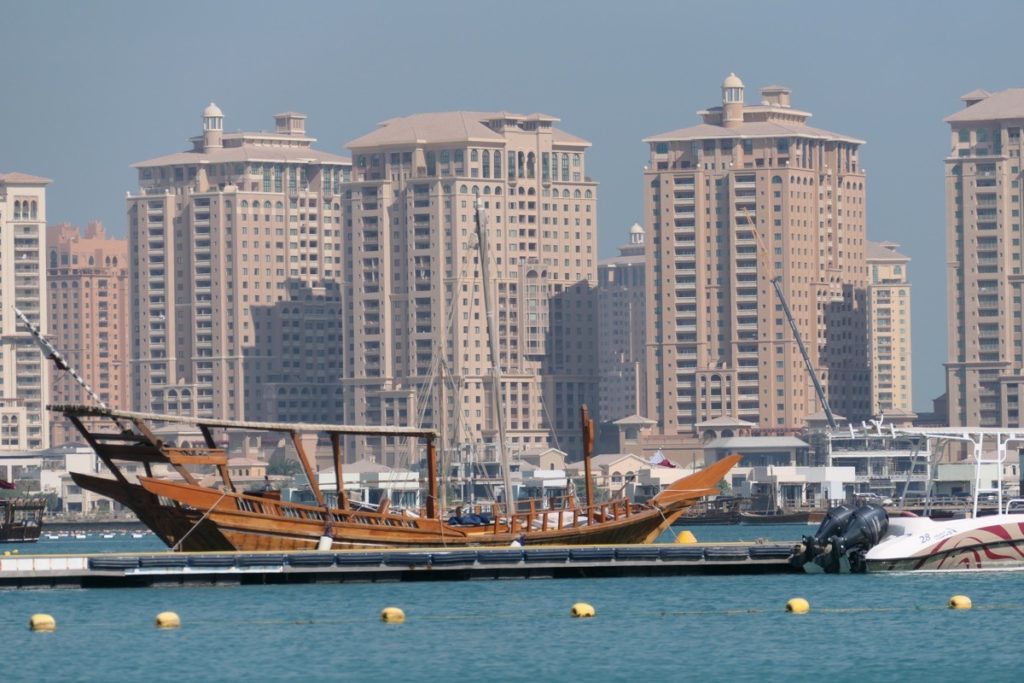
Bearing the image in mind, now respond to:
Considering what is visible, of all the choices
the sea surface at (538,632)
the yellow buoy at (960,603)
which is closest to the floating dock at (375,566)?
the sea surface at (538,632)

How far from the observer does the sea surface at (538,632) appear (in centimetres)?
6706

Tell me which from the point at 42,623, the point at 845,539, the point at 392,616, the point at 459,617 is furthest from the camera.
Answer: the point at 845,539

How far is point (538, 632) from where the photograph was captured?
245 ft

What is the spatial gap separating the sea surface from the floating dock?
0.57m

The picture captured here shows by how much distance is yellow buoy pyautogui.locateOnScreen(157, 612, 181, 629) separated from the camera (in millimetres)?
76125

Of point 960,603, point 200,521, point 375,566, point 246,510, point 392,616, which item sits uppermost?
point 246,510

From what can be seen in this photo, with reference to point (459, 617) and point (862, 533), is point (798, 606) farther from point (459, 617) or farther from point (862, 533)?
point (459, 617)

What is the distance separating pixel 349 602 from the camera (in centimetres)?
8344

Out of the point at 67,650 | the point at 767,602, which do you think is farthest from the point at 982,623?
the point at 67,650

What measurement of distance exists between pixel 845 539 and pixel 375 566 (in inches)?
644

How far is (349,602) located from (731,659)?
18615 millimetres

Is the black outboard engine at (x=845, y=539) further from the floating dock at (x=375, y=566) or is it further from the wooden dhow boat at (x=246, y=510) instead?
the wooden dhow boat at (x=246, y=510)

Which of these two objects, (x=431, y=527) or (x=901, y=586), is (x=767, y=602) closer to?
(x=901, y=586)

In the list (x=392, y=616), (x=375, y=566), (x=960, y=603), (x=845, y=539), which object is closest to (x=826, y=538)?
(x=845, y=539)
